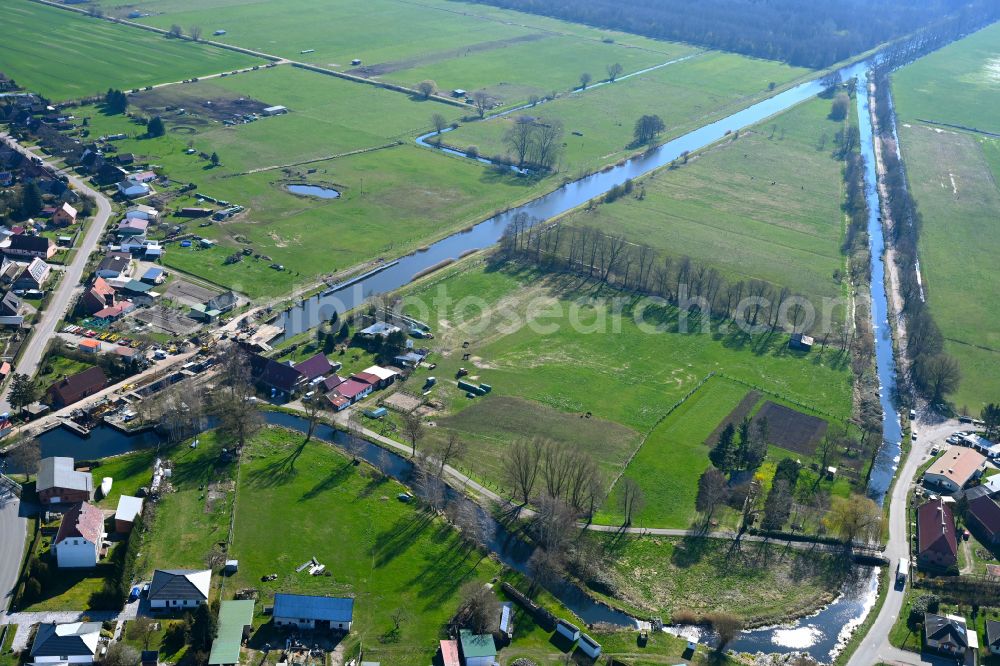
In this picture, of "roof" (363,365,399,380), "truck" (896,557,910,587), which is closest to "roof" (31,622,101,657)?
"roof" (363,365,399,380)

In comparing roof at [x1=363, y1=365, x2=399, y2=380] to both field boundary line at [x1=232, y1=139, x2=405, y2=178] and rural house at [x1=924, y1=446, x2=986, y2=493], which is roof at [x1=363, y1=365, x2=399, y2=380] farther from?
field boundary line at [x1=232, y1=139, x2=405, y2=178]

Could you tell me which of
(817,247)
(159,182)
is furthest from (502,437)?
(159,182)

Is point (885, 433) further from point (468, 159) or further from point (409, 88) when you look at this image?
point (409, 88)

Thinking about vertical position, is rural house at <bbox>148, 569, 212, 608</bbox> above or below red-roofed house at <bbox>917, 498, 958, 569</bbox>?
below

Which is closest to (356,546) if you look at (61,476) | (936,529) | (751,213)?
(61,476)

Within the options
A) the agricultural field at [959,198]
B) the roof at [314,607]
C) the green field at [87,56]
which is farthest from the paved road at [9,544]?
the green field at [87,56]
